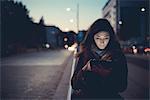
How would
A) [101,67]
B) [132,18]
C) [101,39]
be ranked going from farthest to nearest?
[132,18] < [101,39] < [101,67]

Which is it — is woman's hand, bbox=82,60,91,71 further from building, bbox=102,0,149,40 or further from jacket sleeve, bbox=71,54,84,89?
building, bbox=102,0,149,40

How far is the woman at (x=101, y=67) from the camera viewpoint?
3.40 metres

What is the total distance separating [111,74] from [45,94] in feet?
31.8

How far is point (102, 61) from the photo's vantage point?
340cm

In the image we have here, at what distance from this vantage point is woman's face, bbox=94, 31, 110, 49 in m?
3.48

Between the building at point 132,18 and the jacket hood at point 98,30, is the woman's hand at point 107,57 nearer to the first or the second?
the jacket hood at point 98,30

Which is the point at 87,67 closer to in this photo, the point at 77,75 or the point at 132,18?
the point at 77,75

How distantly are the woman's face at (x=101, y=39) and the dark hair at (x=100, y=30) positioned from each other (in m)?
0.03

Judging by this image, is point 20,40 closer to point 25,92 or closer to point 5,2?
point 5,2

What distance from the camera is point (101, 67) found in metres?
3.39

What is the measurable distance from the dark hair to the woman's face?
3 cm

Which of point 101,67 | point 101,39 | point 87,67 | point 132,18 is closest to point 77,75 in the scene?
point 87,67

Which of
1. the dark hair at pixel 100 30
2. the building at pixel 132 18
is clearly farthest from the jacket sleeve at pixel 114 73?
the building at pixel 132 18

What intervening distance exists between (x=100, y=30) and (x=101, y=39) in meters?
0.08
